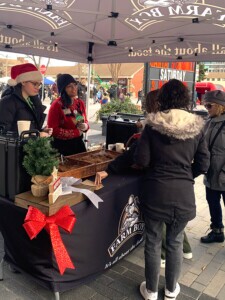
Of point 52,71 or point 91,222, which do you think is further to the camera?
point 52,71

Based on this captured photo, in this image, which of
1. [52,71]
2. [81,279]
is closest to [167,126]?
[81,279]

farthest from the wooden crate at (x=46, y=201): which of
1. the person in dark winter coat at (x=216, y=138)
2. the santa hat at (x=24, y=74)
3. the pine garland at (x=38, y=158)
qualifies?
the person in dark winter coat at (x=216, y=138)

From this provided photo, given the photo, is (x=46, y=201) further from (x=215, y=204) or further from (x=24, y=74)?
(x=215, y=204)

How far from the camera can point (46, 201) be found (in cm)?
211

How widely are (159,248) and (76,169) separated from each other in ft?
2.94

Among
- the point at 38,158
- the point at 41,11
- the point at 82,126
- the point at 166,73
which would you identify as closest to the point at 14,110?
the point at 38,158

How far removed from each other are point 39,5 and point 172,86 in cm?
193

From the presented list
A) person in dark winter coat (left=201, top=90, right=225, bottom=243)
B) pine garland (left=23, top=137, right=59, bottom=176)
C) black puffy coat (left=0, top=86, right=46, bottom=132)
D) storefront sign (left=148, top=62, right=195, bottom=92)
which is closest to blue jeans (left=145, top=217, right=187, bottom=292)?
pine garland (left=23, top=137, right=59, bottom=176)

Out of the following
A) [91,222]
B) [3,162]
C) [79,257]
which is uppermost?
[3,162]

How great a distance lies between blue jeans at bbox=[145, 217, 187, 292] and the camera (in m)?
2.32

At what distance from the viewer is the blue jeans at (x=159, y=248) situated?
2.32m

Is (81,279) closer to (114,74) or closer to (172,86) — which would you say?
(172,86)

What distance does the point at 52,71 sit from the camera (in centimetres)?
6956

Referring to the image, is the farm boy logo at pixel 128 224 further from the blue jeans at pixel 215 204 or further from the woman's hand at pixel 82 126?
the woman's hand at pixel 82 126
